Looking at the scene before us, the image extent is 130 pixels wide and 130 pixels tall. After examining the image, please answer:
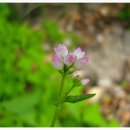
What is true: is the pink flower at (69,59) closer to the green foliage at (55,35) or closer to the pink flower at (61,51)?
the pink flower at (61,51)

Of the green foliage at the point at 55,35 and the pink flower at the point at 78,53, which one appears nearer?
the pink flower at the point at 78,53

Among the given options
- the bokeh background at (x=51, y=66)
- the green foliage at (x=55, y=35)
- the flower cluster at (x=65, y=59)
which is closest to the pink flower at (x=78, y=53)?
the flower cluster at (x=65, y=59)

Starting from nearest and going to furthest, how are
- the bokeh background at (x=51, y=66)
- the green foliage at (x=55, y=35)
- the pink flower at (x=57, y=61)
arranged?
the pink flower at (x=57, y=61) < the bokeh background at (x=51, y=66) < the green foliage at (x=55, y=35)

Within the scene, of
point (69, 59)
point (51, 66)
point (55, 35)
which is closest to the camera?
point (69, 59)

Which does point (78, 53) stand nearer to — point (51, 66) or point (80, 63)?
point (80, 63)

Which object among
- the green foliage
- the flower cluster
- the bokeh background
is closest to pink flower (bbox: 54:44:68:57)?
the flower cluster

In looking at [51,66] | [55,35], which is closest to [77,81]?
[51,66]

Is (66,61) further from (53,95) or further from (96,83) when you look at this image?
(96,83)
